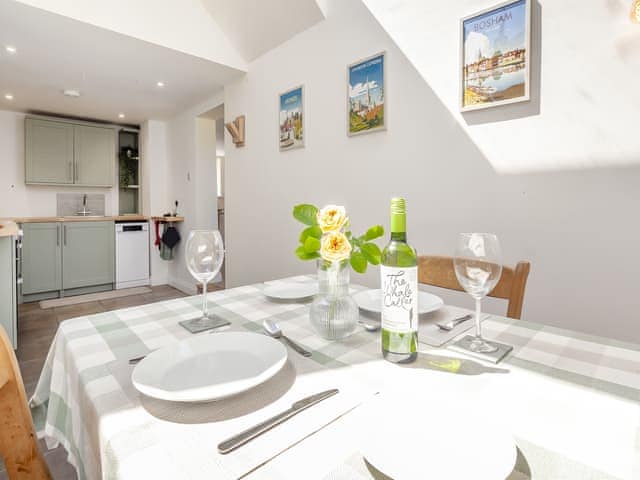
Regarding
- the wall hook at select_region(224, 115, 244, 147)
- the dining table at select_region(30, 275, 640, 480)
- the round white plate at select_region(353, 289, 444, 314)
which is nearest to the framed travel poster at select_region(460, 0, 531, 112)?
the round white plate at select_region(353, 289, 444, 314)

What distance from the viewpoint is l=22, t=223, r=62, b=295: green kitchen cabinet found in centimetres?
390

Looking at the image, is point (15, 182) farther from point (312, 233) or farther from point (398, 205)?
point (398, 205)

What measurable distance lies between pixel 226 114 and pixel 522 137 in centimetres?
279

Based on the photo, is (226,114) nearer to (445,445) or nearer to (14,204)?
(14,204)

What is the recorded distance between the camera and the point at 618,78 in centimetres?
124

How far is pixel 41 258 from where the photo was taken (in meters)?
3.99

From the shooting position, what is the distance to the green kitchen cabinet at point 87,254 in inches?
164

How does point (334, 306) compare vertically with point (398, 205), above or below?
below

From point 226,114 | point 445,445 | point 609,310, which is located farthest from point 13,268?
point 609,310

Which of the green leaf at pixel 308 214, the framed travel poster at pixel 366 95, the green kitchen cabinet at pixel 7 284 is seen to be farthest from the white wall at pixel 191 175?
the green leaf at pixel 308 214

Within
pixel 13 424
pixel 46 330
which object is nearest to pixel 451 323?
pixel 13 424

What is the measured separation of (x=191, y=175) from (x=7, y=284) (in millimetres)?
2340

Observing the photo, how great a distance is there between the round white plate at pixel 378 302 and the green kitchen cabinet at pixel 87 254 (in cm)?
442

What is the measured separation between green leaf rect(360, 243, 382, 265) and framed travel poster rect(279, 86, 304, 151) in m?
1.91
